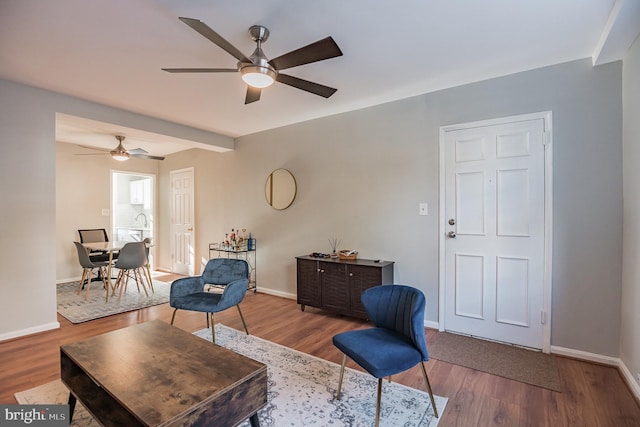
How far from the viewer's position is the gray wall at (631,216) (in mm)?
2045

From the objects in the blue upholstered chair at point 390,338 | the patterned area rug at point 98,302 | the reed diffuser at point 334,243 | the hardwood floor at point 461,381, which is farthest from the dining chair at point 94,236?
the blue upholstered chair at point 390,338

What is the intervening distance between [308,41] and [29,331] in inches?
153

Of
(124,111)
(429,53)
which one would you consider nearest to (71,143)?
(124,111)

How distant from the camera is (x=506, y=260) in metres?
2.77

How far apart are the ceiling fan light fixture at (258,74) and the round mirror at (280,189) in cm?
220

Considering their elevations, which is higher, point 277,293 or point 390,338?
point 390,338

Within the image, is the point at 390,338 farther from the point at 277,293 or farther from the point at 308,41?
the point at 277,293

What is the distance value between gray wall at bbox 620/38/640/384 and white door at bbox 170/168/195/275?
5.81m

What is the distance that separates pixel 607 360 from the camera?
2.38 meters

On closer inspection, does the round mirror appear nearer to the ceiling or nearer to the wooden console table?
the wooden console table

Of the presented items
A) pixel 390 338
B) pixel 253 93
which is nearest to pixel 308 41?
pixel 253 93

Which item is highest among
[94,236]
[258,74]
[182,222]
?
[258,74]

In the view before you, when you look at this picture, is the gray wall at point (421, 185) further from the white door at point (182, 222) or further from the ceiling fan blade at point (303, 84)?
the ceiling fan blade at point (303, 84)
